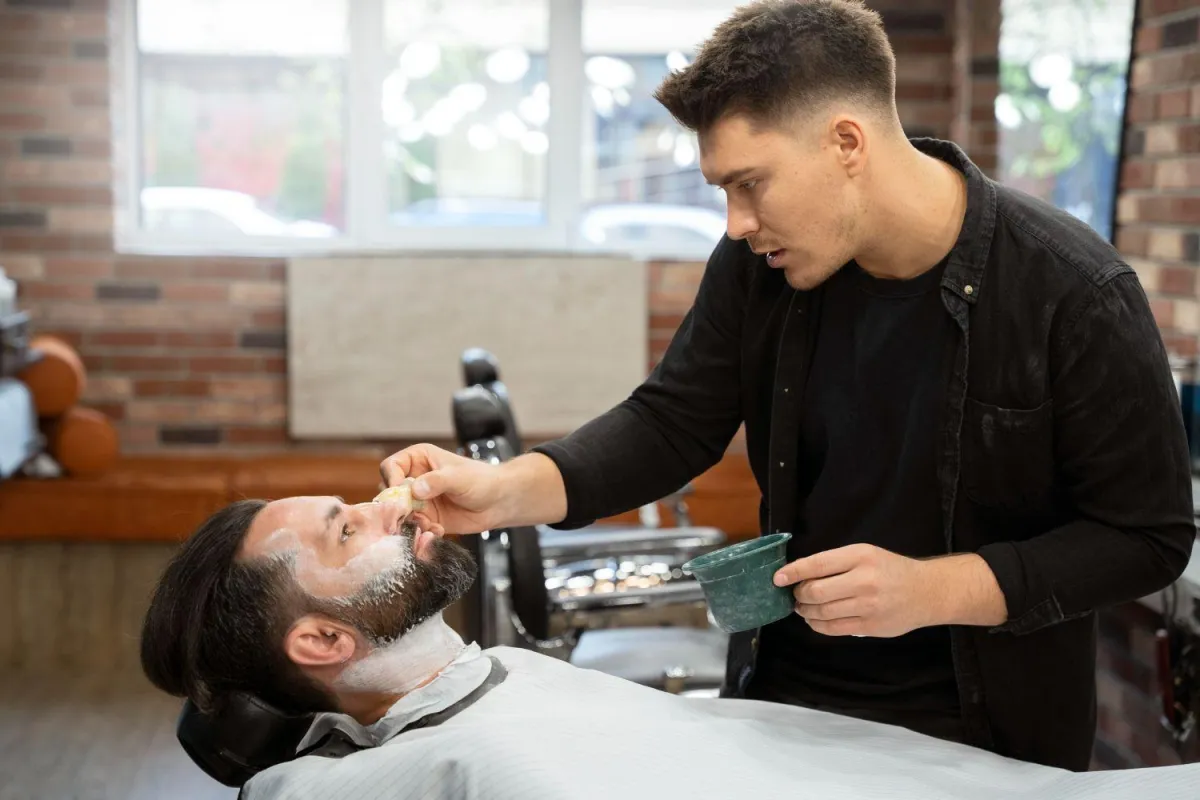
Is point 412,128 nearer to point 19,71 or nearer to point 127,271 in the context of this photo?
point 127,271

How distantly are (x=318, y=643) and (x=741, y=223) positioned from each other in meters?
0.79

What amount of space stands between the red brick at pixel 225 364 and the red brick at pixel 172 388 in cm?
4

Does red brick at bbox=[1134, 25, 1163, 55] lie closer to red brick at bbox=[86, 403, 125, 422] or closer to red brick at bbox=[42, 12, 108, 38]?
red brick at bbox=[42, 12, 108, 38]

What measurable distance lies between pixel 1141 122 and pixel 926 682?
2.04 m

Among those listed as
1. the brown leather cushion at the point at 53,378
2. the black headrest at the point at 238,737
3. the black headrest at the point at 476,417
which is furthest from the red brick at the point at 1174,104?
the brown leather cushion at the point at 53,378

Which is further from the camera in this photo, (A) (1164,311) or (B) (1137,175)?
(B) (1137,175)

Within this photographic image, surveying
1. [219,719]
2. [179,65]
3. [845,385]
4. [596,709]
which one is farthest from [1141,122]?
[179,65]

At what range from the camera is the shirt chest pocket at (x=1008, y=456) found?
5.47 feet

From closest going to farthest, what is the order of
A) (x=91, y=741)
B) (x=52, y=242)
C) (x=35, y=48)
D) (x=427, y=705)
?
(x=427, y=705)
(x=91, y=741)
(x=35, y=48)
(x=52, y=242)

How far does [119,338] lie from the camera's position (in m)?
4.43

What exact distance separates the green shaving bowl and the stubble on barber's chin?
44 centimetres

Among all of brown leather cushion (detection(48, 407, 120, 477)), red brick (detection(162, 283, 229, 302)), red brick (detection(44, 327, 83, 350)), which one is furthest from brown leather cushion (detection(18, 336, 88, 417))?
red brick (detection(162, 283, 229, 302))

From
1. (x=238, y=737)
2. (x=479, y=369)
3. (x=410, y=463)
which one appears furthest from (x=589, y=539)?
(x=238, y=737)

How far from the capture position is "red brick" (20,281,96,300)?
14.3ft
